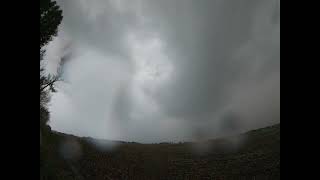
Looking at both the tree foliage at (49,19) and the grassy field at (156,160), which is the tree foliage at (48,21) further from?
the grassy field at (156,160)

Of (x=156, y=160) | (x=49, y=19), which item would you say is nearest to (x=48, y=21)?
(x=49, y=19)

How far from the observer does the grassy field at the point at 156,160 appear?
33.8m

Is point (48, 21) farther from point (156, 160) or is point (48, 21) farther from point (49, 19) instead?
point (156, 160)

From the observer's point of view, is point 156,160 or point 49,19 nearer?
point 49,19

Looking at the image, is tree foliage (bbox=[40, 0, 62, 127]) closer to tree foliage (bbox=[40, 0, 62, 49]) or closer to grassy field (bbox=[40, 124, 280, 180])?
tree foliage (bbox=[40, 0, 62, 49])

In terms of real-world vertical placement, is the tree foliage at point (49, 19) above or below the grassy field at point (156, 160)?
above

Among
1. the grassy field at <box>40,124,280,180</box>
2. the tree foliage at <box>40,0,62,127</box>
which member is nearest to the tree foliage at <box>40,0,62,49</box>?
the tree foliage at <box>40,0,62,127</box>

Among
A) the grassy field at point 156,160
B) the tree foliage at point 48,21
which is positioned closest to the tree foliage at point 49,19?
the tree foliage at point 48,21

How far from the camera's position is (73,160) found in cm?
3453

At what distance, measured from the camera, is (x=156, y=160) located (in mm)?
40281
